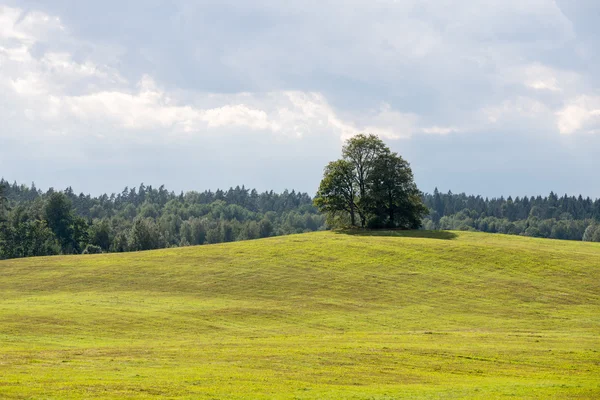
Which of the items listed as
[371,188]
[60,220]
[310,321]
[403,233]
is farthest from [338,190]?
[60,220]

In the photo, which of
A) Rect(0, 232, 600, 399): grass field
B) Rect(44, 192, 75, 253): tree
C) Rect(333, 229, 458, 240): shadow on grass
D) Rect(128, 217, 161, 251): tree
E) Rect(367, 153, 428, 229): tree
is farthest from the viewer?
Rect(44, 192, 75, 253): tree

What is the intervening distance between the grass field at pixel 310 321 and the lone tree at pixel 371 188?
1997 centimetres

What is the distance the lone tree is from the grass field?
1997 cm

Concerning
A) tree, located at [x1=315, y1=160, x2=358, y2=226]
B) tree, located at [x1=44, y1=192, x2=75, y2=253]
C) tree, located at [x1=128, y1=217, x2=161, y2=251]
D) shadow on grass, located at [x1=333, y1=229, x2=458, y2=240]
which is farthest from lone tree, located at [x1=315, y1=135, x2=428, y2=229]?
tree, located at [x1=44, y1=192, x2=75, y2=253]

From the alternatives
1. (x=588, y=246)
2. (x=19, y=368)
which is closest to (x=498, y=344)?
(x=19, y=368)

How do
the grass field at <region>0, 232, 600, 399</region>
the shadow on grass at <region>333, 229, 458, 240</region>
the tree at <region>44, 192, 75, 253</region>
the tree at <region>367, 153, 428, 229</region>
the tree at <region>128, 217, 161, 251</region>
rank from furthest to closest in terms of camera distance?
the tree at <region>44, 192, 75, 253</region>
the tree at <region>128, 217, 161, 251</region>
the tree at <region>367, 153, 428, 229</region>
the shadow on grass at <region>333, 229, 458, 240</region>
the grass field at <region>0, 232, 600, 399</region>

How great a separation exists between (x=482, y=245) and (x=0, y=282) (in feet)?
187

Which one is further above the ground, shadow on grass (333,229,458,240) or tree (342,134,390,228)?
tree (342,134,390,228)

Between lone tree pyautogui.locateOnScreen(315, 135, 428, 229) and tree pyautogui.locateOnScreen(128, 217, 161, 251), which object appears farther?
tree pyautogui.locateOnScreen(128, 217, 161, 251)

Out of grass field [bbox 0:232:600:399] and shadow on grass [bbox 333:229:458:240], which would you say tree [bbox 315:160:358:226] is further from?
grass field [bbox 0:232:600:399]

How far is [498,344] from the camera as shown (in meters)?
40.2

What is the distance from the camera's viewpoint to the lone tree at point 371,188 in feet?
367

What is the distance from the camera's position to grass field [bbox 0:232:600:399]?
27922 mm

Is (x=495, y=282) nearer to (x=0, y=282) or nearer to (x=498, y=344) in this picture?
(x=498, y=344)
